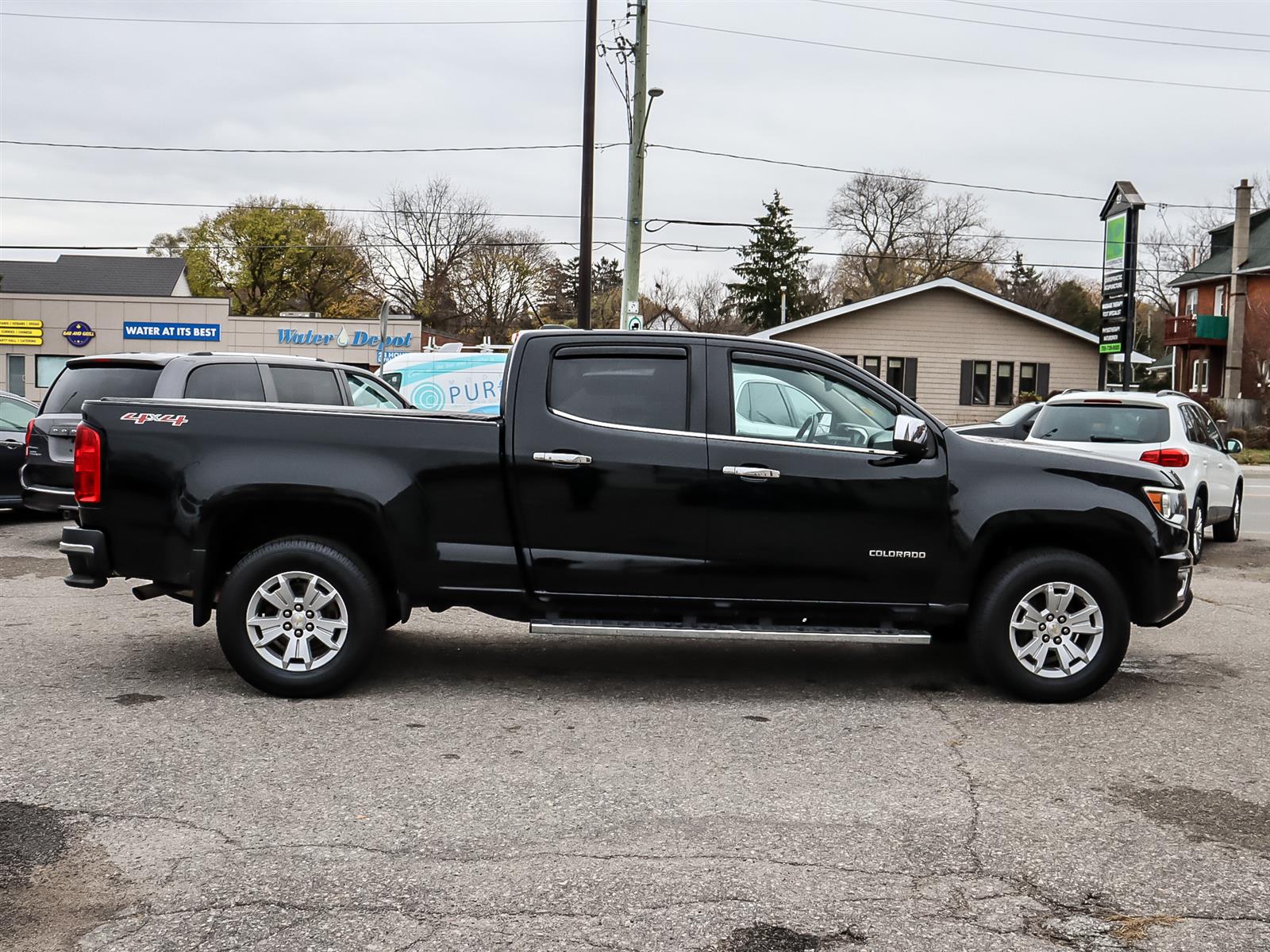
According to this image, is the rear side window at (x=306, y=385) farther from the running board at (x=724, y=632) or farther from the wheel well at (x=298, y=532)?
the running board at (x=724, y=632)

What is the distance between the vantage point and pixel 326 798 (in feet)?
15.2

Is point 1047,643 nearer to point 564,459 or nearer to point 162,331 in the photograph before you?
point 564,459

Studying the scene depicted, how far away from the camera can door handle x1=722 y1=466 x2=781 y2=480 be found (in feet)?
20.3

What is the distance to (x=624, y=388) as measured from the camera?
640 centimetres

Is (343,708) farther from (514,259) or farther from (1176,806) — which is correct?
(514,259)

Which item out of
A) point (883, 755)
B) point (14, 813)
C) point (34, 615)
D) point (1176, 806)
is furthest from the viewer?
point (34, 615)

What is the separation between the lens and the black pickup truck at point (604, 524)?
20.1ft

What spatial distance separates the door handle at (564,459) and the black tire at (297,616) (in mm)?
1095

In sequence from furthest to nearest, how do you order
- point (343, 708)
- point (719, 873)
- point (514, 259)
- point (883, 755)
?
point (514, 259)
point (343, 708)
point (883, 755)
point (719, 873)

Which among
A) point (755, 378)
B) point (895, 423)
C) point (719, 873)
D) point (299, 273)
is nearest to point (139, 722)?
point (719, 873)

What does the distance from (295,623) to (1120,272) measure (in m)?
29.6

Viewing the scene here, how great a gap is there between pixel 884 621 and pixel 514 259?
6210cm

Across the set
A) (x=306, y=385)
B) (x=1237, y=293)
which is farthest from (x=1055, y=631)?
(x=1237, y=293)

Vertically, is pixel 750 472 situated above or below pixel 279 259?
below
